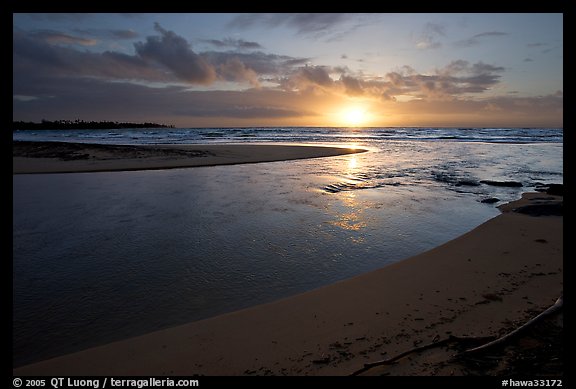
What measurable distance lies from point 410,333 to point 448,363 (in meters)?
0.59

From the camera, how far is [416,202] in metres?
9.40

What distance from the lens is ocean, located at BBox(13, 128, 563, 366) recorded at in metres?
3.77

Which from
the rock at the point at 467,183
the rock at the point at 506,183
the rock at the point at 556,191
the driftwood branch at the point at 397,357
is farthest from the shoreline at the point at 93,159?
the driftwood branch at the point at 397,357

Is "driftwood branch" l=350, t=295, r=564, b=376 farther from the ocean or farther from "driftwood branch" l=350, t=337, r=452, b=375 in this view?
the ocean

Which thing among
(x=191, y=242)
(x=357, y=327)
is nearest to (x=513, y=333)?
(x=357, y=327)

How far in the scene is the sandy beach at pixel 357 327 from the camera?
281 centimetres

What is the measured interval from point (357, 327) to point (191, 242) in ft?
12.6

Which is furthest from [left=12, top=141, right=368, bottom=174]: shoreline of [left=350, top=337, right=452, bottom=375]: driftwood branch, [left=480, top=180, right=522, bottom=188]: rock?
[left=350, top=337, right=452, bottom=375]: driftwood branch

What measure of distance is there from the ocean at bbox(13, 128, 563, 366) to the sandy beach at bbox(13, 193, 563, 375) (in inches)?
12.3

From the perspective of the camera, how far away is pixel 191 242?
610 centimetres

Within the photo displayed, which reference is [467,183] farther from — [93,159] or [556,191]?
[93,159]

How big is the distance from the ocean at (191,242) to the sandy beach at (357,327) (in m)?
0.31

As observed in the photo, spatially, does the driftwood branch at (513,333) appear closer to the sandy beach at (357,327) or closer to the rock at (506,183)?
the sandy beach at (357,327)
